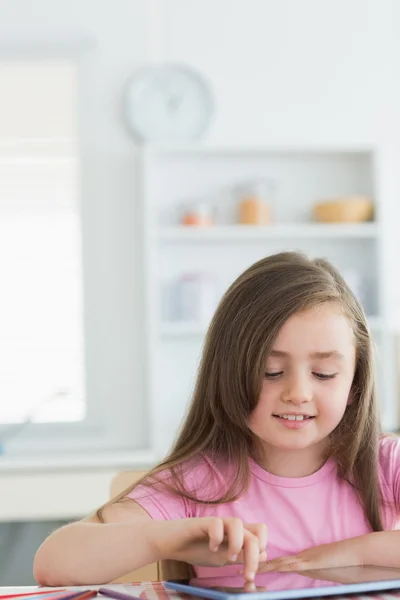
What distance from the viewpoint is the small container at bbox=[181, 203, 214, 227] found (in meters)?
3.73

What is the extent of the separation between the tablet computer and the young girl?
56 millimetres

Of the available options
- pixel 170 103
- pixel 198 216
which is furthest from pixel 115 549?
pixel 170 103

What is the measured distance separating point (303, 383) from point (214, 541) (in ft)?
0.82

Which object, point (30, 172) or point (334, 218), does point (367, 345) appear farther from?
point (30, 172)

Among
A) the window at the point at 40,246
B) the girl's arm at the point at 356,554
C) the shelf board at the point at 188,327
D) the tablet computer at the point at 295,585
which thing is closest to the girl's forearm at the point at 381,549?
the girl's arm at the point at 356,554

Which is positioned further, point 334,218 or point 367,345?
point 334,218

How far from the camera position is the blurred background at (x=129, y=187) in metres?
3.85

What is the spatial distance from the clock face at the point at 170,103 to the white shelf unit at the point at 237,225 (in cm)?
11

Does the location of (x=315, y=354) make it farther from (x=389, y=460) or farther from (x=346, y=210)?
(x=346, y=210)

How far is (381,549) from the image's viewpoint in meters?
1.15

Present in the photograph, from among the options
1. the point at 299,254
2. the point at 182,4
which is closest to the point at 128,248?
the point at 182,4

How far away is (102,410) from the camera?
3855 millimetres

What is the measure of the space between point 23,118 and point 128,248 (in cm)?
67

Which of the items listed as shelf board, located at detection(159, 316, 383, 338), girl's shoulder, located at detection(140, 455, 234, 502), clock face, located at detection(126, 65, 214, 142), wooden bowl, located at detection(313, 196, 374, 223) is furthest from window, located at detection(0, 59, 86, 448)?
girl's shoulder, located at detection(140, 455, 234, 502)
